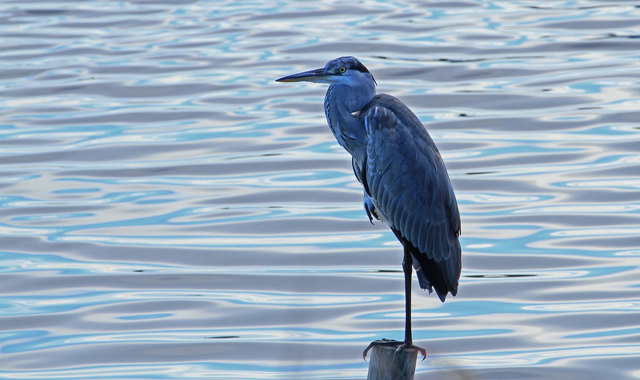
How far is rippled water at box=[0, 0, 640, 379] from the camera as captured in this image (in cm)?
758

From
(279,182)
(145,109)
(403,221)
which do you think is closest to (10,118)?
(145,109)

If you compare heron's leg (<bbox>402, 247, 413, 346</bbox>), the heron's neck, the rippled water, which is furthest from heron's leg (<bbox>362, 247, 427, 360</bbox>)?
the heron's neck

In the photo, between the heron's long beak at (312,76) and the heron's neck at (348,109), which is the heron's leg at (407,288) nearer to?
the heron's neck at (348,109)

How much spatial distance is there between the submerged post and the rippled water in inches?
12.5

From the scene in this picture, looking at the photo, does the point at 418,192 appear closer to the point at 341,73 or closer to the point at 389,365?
the point at 341,73

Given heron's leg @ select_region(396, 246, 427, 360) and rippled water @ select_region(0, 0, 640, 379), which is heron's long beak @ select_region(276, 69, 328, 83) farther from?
rippled water @ select_region(0, 0, 640, 379)

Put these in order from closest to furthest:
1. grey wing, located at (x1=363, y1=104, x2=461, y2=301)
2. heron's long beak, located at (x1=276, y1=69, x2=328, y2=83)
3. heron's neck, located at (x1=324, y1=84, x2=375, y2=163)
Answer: grey wing, located at (x1=363, y1=104, x2=461, y2=301)
heron's long beak, located at (x1=276, y1=69, x2=328, y2=83)
heron's neck, located at (x1=324, y1=84, x2=375, y2=163)

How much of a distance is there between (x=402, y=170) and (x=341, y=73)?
58 cm

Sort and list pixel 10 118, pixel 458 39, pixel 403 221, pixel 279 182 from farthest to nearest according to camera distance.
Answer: pixel 458 39
pixel 10 118
pixel 279 182
pixel 403 221

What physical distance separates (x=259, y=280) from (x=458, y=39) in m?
8.74

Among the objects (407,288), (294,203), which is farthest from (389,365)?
(294,203)

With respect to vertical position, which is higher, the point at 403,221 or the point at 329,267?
the point at 403,221

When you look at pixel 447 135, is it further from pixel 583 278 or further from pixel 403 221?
pixel 403 221

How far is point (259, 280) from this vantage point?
877 centimetres
